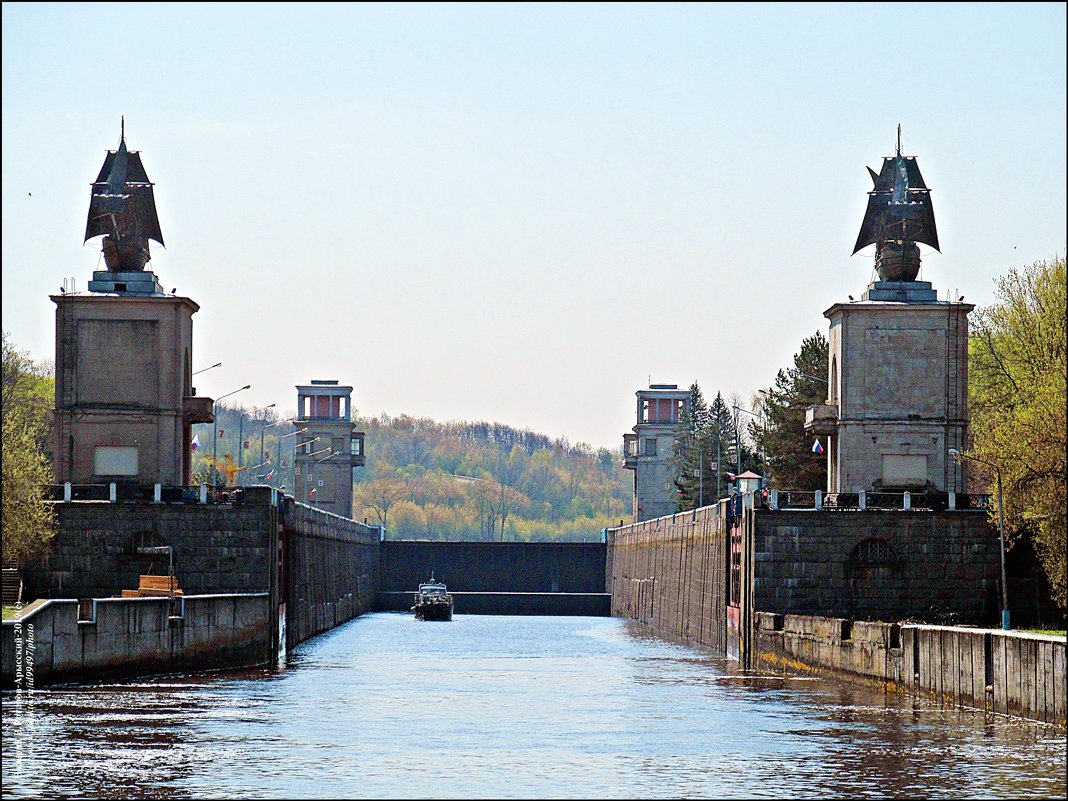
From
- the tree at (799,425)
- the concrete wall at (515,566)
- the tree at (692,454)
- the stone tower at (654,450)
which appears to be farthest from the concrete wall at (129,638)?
the stone tower at (654,450)

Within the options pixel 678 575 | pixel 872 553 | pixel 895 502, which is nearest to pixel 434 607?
pixel 678 575

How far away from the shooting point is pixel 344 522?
112 metres

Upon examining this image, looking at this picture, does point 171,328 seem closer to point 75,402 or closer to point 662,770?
point 75,402

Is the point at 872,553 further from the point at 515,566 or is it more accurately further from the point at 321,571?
the point at 515,566

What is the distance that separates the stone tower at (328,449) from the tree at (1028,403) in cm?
7128

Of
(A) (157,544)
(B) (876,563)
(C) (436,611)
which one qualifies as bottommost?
(C) (436,611)

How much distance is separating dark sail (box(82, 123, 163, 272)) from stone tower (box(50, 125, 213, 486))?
1.83 meters

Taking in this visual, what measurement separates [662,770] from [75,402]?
46.4 meters

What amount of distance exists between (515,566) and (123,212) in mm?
66428

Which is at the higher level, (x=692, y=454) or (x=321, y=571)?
(x=692, y=454)

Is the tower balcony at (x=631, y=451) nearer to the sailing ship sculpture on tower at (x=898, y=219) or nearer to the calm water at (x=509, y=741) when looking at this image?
the sailing ship sculpture on tower at (x=898, y=219)

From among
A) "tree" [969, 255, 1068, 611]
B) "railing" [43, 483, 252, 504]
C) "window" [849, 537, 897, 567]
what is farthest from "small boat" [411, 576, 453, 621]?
"window" [849, 537, 897, 567]

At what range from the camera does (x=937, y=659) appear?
157ft

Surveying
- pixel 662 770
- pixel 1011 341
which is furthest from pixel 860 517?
pixel 662 770
